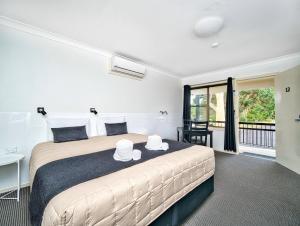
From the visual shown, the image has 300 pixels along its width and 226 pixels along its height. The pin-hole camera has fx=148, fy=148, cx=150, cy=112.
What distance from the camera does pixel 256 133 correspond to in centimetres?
502

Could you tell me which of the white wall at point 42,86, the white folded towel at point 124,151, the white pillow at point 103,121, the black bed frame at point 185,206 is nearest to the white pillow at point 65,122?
the white wall at point 42,86

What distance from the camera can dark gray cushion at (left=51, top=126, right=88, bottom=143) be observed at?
2.25 m

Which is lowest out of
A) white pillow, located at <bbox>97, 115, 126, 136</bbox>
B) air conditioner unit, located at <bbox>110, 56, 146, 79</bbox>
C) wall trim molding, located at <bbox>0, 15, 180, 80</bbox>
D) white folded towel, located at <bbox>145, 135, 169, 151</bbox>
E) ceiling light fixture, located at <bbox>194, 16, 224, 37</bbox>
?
white folded towel, located at <bbox>145, 135, 169, 151</bbox>

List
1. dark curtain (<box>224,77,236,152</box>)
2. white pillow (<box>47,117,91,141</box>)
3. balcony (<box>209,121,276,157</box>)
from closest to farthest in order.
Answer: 1. white pillow (<box>47,117,91,141</box>)
2. dark curtain (<box>224,77,236,152</box>)
3. balcony (<box>209,121,276,157</box>)

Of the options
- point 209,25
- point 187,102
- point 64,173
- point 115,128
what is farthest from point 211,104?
point 64,173

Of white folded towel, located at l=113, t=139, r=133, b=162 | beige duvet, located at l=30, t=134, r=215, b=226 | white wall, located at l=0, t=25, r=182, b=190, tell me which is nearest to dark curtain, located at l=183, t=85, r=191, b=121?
white wall, located at l=0, t=25, r=182, b=190

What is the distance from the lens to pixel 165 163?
1.42 m

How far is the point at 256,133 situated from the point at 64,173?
227 inches

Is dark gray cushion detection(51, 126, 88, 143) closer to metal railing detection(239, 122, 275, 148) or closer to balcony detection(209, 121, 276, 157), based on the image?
balcony detection(209, 121, 276, 157)

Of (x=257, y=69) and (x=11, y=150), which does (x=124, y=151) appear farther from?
(x=257, y=69)

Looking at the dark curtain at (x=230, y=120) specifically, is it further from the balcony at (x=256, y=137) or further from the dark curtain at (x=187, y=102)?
the dark curtain at (x=187, y=102)

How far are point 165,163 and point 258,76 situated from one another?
3.66m

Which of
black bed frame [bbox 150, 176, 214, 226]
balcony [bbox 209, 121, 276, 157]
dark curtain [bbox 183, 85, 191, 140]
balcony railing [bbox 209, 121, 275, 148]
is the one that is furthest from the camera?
dark curtain [bbox 183, 85, 191, 140]

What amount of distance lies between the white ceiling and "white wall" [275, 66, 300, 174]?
58cm
